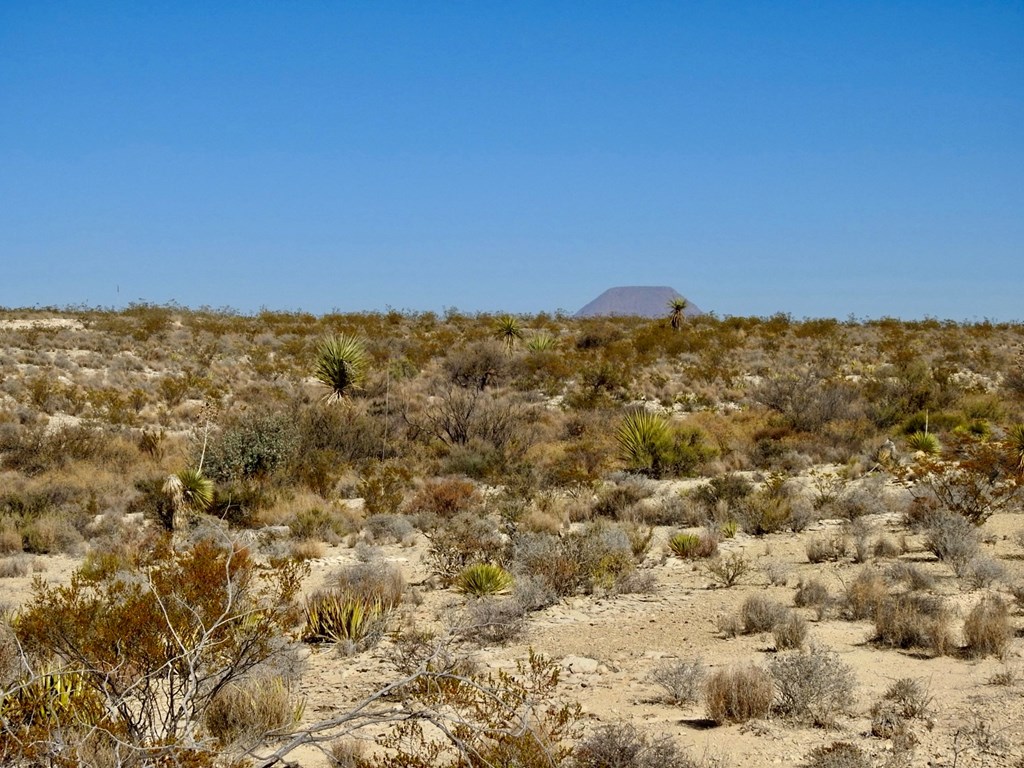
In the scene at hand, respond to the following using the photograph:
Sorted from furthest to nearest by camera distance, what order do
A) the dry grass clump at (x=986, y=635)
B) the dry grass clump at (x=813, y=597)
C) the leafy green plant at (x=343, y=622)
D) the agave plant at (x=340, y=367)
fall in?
the agave plant at (x=340, y=367) → the dry grass clump at (x=813, y=597) → the leafy green plant at (x=343, y=622) → the dry grass clump at (x=986, y=635)

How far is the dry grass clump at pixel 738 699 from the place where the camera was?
6.17 m

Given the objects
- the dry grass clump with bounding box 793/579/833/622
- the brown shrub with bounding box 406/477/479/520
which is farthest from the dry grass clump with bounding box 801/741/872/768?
the brown shrub with bounding box 406/477/479/520

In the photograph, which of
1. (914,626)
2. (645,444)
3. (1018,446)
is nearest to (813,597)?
(914,626)

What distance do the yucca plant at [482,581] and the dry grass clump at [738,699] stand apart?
418cm

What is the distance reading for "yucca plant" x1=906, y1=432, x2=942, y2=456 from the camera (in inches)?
723

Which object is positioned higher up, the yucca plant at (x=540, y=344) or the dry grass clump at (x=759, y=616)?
the yucca plant at (x=540, y=344)

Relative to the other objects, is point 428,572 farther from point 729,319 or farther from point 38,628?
point 729,319

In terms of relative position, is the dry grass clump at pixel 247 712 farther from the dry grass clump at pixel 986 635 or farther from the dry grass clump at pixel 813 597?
the dry grass clump at pixel 813 597

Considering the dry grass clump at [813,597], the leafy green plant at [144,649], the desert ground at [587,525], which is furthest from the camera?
the dry grass clump at [813,597]

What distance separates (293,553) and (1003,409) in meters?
19.4

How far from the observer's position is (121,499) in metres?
15.3

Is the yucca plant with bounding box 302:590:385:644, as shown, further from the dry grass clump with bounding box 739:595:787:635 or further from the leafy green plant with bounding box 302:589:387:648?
the dry grass clump with bounding box 739:595:787:635

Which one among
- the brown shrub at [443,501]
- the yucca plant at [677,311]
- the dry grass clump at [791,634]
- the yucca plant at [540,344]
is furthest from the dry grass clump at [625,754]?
the yucca plant at [677,311]

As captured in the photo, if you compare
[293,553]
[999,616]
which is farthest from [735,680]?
[293,553]
